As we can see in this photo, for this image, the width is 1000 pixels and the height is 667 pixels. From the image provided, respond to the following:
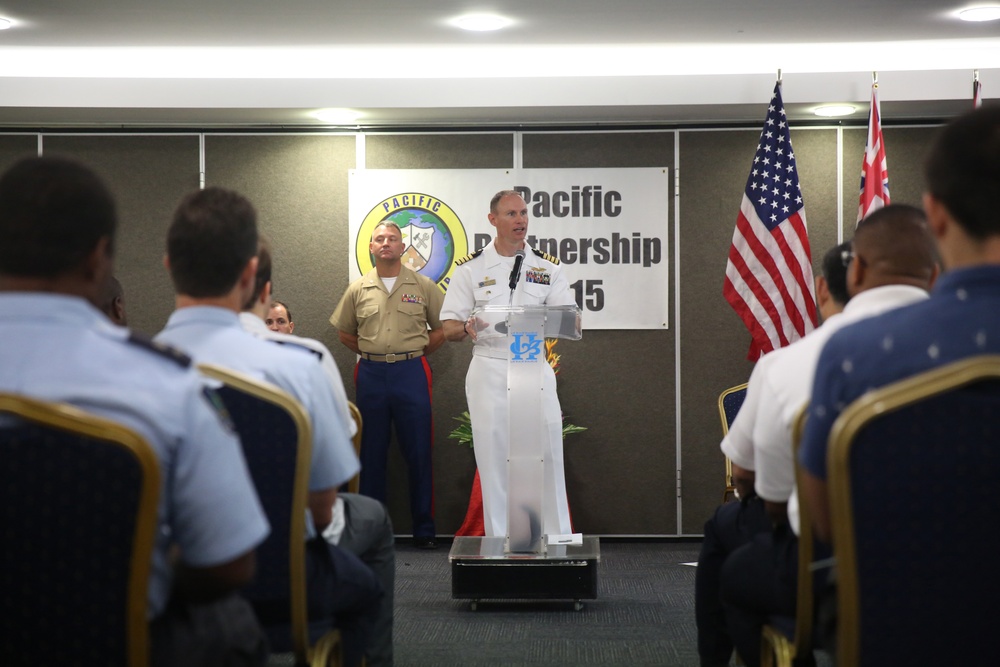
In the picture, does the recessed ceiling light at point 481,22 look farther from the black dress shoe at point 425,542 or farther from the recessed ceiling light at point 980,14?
the black dress shoe at point 425,542

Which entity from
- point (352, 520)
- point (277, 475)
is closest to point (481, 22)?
point (352, 520)

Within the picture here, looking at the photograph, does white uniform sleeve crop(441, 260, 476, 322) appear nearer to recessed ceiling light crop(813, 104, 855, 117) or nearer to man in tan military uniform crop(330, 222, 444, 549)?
man in tan military uniform crop(330, 222, 444, 549)

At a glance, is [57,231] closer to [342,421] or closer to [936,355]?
[342,421]

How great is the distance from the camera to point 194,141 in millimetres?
6332

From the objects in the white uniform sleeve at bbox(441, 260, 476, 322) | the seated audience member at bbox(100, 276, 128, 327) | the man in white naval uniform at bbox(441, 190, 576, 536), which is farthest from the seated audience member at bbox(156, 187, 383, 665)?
the white uniform sleeve at bbox(441, 260, 476, 322)

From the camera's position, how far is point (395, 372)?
593 cm

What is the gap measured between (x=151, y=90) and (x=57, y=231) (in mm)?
4824

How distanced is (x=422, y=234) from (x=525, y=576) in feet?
8.95

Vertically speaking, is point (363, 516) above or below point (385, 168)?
below

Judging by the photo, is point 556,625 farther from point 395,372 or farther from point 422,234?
point 422,234

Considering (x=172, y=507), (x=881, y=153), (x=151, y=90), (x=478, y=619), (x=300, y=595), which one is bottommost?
(x=478, y=619)

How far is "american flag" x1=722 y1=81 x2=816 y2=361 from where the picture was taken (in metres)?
5.63

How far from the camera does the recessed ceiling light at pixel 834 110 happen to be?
230 inches

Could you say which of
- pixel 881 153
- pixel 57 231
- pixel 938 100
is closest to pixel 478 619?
pixel 57 231
